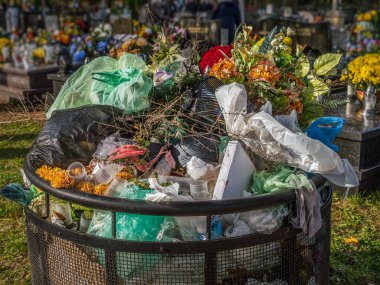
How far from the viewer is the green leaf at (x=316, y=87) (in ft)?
9.20

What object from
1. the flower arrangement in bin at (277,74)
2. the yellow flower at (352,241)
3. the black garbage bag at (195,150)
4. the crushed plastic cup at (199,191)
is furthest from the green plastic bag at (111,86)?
the yellow flower at (352,241)

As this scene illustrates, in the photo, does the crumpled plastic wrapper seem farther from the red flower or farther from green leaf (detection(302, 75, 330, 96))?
the red flower

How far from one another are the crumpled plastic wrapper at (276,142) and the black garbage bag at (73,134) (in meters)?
0.50

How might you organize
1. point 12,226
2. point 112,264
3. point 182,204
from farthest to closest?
1. point 12,226
2. point 112,264
3. point 182,204

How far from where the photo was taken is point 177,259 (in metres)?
2.17

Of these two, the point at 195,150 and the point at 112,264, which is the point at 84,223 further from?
the point at 195,150

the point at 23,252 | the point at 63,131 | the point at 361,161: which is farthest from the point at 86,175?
the point at 361,161

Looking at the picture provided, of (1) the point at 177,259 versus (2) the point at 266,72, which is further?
(2) the point at 266,72

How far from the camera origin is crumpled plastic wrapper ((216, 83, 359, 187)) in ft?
7.51

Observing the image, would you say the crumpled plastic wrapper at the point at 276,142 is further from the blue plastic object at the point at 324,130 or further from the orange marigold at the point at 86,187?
the orange marigold at the point at 86,187

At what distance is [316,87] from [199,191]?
2.93 ft

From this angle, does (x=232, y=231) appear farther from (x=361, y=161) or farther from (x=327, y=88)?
(x=361, y=161)

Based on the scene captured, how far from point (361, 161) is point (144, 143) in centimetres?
275

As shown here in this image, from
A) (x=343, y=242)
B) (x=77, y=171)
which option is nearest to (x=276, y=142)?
(x=77, y=171)
